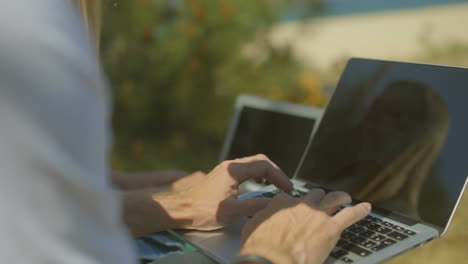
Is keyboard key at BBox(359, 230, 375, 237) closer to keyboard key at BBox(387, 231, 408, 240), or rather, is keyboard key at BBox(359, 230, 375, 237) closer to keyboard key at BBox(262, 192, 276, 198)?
keyboard key at BBox(387, 231, 408, 240)

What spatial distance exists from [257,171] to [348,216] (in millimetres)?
243

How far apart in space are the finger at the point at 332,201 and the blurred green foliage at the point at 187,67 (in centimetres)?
159

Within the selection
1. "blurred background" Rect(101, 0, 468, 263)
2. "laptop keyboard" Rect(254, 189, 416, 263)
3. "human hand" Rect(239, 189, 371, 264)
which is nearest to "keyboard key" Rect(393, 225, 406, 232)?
"laptop keyboard" Rect(254, 189, 416, 263)

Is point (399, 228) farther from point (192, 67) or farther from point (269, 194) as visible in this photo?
point (192, 67)

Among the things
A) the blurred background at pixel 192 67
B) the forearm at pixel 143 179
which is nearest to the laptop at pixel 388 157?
the forearm at pixel 143 179

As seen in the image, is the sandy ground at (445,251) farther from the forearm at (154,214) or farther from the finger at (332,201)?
the forearm at (154,214)

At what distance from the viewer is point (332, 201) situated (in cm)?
90

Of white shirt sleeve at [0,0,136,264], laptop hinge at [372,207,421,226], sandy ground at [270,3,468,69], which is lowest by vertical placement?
laptop hinge at [372,207,421,226]

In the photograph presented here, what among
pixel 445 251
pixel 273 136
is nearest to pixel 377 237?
pixel 445 251

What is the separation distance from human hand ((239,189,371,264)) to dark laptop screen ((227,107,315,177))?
1.20ft

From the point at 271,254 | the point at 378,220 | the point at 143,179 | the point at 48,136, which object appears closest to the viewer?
the point at 48,136

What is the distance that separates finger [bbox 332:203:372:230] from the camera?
796 millimetres

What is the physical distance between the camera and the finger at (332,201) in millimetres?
883

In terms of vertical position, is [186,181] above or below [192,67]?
below
